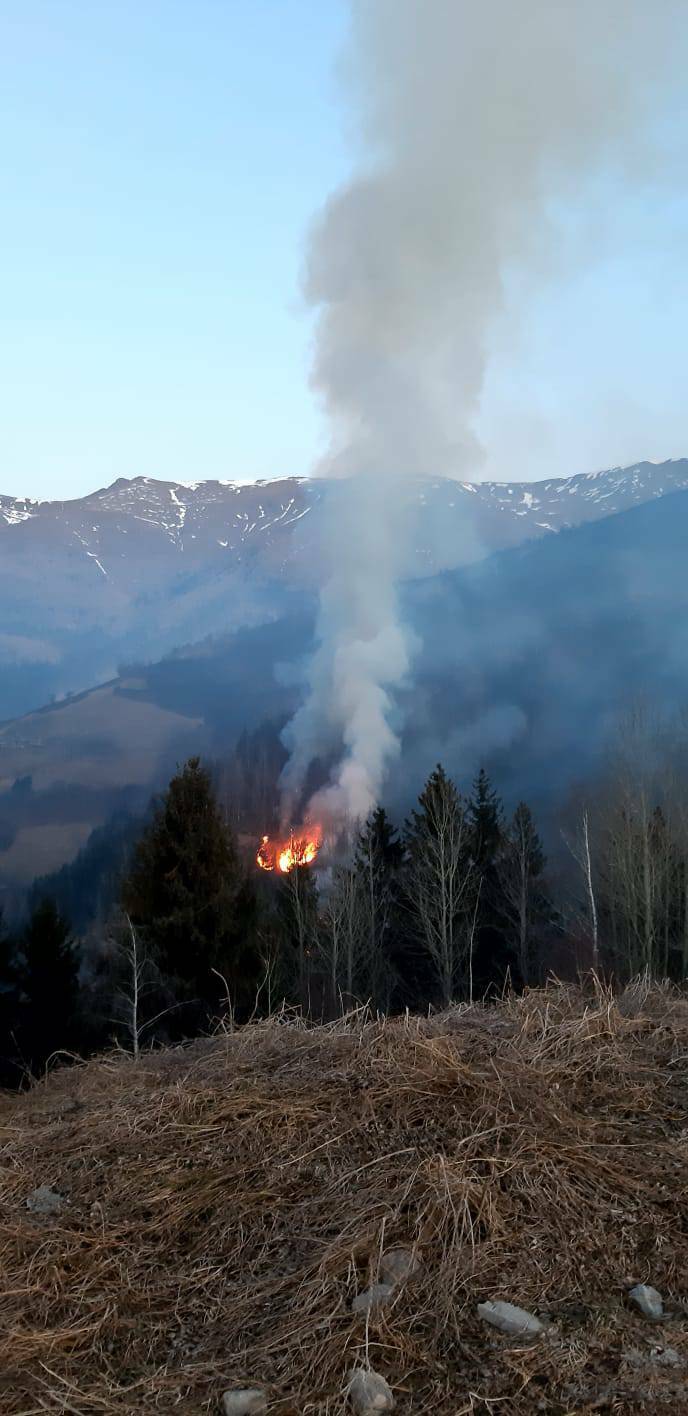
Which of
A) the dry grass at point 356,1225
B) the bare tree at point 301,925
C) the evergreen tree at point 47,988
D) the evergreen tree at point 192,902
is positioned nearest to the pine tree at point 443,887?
the bare tree at point 301,925

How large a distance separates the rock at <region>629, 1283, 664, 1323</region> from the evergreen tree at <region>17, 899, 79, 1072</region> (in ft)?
75.1

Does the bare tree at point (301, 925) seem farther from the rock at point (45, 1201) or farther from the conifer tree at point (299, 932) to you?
the rock at point (45, 1201)

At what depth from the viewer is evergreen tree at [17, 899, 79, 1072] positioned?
2311 centimetres

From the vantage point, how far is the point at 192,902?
19.0 meters

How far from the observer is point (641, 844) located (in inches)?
1167

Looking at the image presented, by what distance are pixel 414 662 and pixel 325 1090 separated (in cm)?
13038

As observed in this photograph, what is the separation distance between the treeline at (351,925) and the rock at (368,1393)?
1457cm

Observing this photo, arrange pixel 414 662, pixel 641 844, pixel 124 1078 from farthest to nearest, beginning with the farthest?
pixel 414 662
pixel 641 844
pixel 124 1078

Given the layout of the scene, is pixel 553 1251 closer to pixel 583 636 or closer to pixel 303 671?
pixel 583 636

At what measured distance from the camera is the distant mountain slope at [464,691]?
355 feet

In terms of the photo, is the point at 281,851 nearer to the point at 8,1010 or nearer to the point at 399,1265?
the point at 8,1010

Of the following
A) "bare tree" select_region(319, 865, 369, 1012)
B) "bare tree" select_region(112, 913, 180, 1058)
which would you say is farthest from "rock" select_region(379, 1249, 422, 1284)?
"bare tree" select_region(319, 865, 369, 1012)

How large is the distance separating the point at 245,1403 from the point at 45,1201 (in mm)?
1328

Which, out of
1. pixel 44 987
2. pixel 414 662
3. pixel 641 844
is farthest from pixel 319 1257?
pixel 414 662
